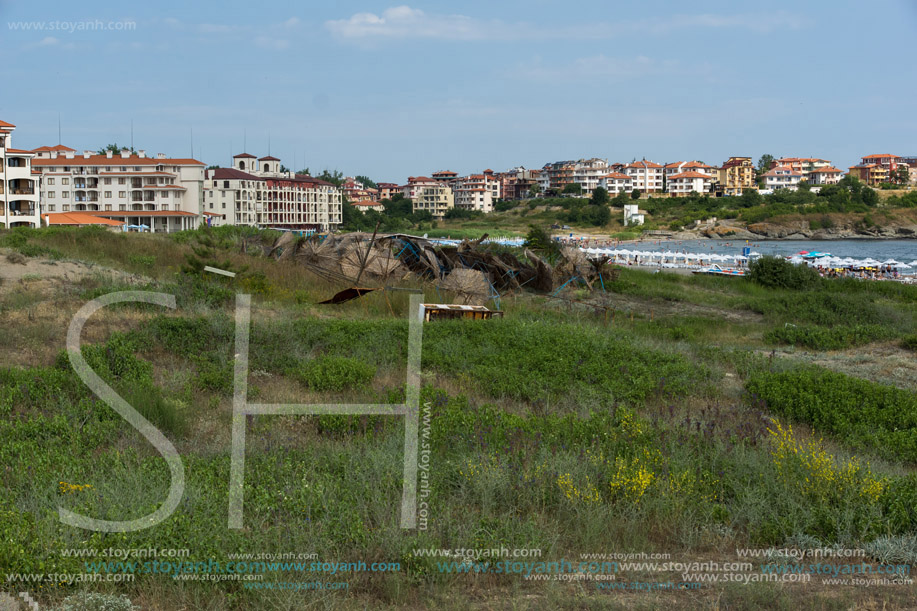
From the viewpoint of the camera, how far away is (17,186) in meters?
50.2

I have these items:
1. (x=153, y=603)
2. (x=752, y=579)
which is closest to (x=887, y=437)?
(x=752, y=579)

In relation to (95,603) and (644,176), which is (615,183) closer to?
(644,176)

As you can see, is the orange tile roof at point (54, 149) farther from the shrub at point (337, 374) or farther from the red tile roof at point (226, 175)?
the shrub at point (337, 374)

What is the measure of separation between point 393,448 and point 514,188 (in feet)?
502

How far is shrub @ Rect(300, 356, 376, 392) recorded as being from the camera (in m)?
8.41

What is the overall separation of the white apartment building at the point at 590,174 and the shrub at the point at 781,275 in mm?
120785

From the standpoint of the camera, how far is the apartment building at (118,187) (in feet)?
240

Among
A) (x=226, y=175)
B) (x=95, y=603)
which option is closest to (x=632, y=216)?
(x=226, y=175)

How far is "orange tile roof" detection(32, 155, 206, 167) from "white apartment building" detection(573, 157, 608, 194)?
293ft

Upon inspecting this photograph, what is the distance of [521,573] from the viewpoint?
4227 mm

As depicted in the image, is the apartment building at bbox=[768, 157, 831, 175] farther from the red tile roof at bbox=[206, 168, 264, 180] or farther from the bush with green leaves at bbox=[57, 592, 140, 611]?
the bush with green leaves at bbox=[57, 592, 140, 611]

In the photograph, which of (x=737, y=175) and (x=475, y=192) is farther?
(x=737, y=175)

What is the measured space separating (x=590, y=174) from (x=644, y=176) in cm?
1146

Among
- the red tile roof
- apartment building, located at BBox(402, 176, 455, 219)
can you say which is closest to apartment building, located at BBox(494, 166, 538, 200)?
apartment building, located at BBox(402, 176, 455, 219)
